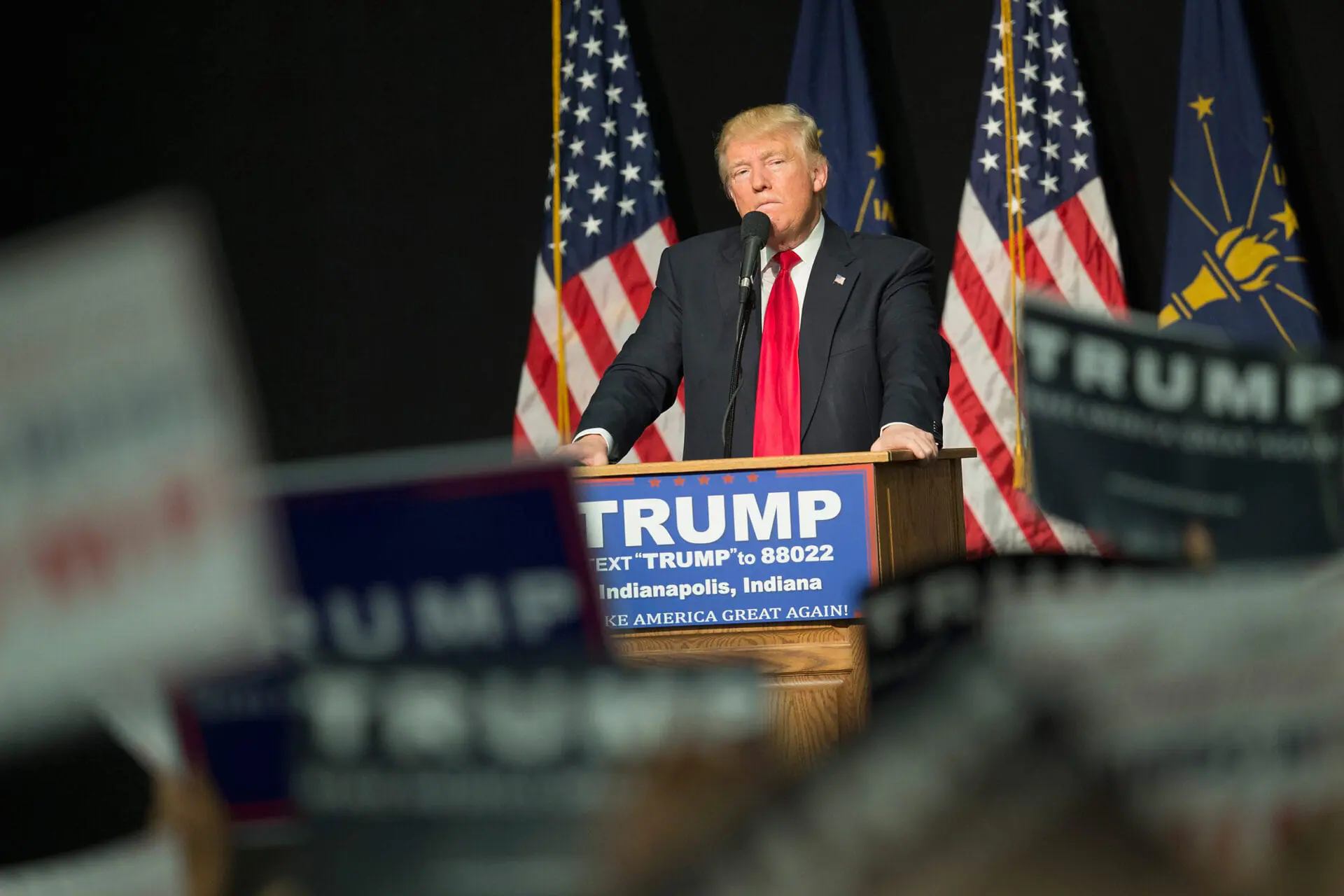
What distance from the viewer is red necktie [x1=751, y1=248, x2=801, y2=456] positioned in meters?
2.79

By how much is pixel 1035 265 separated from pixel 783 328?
6.83 ft

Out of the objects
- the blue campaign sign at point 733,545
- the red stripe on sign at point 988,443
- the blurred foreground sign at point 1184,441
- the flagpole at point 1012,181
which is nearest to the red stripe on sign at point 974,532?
the red stripe on sign at point 988,443

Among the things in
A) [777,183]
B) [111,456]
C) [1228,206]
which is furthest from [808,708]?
[1228,206]

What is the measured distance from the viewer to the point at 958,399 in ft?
15.3

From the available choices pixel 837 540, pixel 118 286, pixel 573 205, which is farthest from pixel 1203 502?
pixel 573 205

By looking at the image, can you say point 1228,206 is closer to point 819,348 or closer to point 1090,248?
point 1090,248

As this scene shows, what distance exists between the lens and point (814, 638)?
84.4 inches

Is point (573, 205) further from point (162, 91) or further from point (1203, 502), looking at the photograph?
point (1203, 502)

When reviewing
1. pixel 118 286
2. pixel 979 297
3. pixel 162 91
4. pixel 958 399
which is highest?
pixel 162 91

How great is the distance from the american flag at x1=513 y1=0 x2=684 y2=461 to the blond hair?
1991mm

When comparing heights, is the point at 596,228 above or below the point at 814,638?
above

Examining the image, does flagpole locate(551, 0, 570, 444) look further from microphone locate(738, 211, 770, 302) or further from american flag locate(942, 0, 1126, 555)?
microphone locate(738, 211, 770, 302)

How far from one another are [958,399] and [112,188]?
322cm

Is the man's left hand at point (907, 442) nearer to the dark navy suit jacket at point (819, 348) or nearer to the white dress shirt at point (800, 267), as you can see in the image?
the dark navy suit jacket at point (819, 348)
